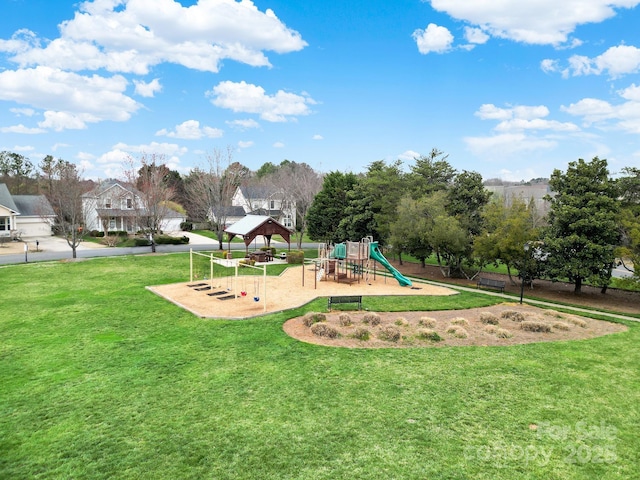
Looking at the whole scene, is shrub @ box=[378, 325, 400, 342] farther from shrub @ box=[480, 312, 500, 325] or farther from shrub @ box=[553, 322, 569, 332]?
shrub @ box=[553, 322, 569, 332]

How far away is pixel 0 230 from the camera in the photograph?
154ft

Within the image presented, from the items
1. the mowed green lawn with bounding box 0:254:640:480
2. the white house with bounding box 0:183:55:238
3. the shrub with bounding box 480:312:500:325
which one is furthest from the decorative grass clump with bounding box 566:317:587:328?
the white house with bounding box 0:183:55:238

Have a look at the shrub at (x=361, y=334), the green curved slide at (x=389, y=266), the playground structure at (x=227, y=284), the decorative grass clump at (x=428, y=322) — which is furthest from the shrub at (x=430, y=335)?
the green curved slide at (x=389, y=266)

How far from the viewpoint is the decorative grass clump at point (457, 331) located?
15071 millimetres

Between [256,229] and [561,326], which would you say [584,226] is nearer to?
[561,326]

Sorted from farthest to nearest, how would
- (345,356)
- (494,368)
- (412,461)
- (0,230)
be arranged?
(0,230), (345,356), (494,368), (412,461)

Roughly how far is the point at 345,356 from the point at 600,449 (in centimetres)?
676

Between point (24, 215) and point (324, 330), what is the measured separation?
53.8m

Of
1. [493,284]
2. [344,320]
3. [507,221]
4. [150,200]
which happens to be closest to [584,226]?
[507,221]

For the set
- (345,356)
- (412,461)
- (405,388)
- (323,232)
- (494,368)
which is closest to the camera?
(412,461)

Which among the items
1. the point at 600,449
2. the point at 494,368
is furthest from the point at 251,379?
the point at 600,449

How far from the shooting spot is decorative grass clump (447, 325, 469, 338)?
15.1m

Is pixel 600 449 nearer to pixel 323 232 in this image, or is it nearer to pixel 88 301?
pixel 88 301

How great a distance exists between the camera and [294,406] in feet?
30.5
